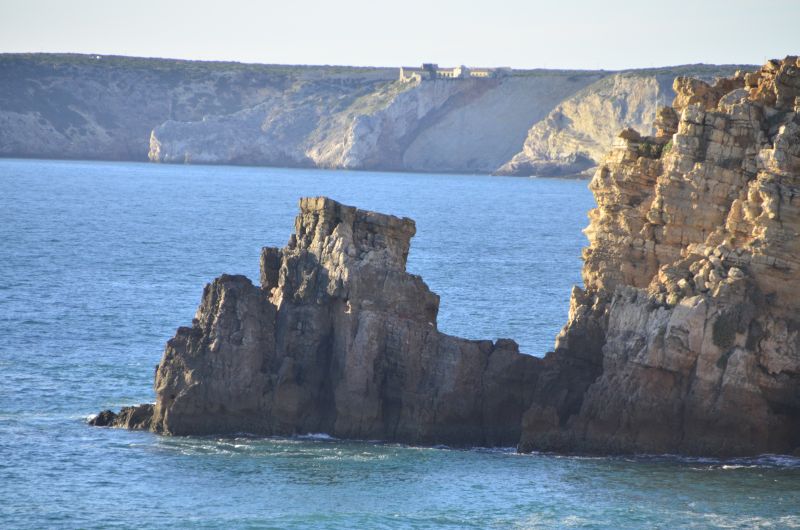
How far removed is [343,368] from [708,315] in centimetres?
1055

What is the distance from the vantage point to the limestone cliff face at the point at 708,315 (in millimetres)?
44312

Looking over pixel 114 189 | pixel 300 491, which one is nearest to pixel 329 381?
pixel 300 491

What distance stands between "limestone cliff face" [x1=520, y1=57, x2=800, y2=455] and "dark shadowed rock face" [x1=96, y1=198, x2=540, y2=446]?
72.0 inches

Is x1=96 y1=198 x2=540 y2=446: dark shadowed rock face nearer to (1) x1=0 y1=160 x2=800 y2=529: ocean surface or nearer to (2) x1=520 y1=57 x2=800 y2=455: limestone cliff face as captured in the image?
(1) x1=0 y1=160 x2=800 y2=529: ocean surface

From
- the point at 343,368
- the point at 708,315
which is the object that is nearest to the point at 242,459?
the point at 343,368

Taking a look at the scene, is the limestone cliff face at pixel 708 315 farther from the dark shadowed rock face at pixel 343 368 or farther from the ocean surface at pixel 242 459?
the dark shadowed rock face at pixel 343 368

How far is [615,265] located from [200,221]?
7635 centimetres

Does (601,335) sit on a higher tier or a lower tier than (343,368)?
higher

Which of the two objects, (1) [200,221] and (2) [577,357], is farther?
(1) [200,221]

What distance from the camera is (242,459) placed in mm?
43500

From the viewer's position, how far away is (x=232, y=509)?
1538 inches

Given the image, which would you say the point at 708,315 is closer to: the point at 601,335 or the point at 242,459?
the point at 601,335

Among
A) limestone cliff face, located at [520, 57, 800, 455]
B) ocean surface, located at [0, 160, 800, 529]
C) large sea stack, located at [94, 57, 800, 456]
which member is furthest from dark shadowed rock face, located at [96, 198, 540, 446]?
limestone cliff face, located at [520, 57, 800, 455]

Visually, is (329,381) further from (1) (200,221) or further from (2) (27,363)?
(1) (200,221)
